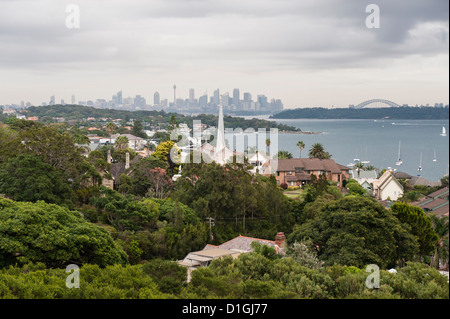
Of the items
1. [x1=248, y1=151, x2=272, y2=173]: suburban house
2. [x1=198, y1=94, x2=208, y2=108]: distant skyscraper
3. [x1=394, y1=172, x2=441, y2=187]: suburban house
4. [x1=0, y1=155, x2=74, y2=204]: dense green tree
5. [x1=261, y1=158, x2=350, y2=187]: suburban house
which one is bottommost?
[x1=394, y1=172, x2=441, y2=187]: suburban house

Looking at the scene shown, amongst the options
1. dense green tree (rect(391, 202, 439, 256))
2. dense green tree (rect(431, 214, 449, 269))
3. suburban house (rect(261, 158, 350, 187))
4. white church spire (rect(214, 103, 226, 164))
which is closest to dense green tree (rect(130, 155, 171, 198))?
white church spire (rect(214, 103, 226, 164))

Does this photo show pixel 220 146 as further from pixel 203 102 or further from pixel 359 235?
pixel 359 235

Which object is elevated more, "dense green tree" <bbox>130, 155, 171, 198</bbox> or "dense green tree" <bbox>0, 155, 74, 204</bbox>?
"dense green tree" <bbox>0, 155, 74, 204</bbox>

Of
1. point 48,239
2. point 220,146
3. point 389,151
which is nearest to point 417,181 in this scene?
point 220,146

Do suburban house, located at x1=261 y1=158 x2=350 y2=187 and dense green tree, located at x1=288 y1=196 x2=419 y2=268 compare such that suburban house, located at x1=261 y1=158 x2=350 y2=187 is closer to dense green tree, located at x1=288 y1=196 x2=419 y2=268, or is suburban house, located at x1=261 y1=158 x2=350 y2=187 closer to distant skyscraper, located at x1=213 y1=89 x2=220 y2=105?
distant skyscraper, located at x1=213 y1=89 x2=220 y2=105

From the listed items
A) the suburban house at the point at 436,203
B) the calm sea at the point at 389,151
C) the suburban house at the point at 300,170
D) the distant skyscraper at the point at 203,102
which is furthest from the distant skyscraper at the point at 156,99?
the calm sea at the point at 389,151

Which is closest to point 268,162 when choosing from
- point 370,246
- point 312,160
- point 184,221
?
point 312,160

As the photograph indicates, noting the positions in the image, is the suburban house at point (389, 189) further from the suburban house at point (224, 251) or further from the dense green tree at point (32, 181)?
the dense green tree at point (32, 181)
